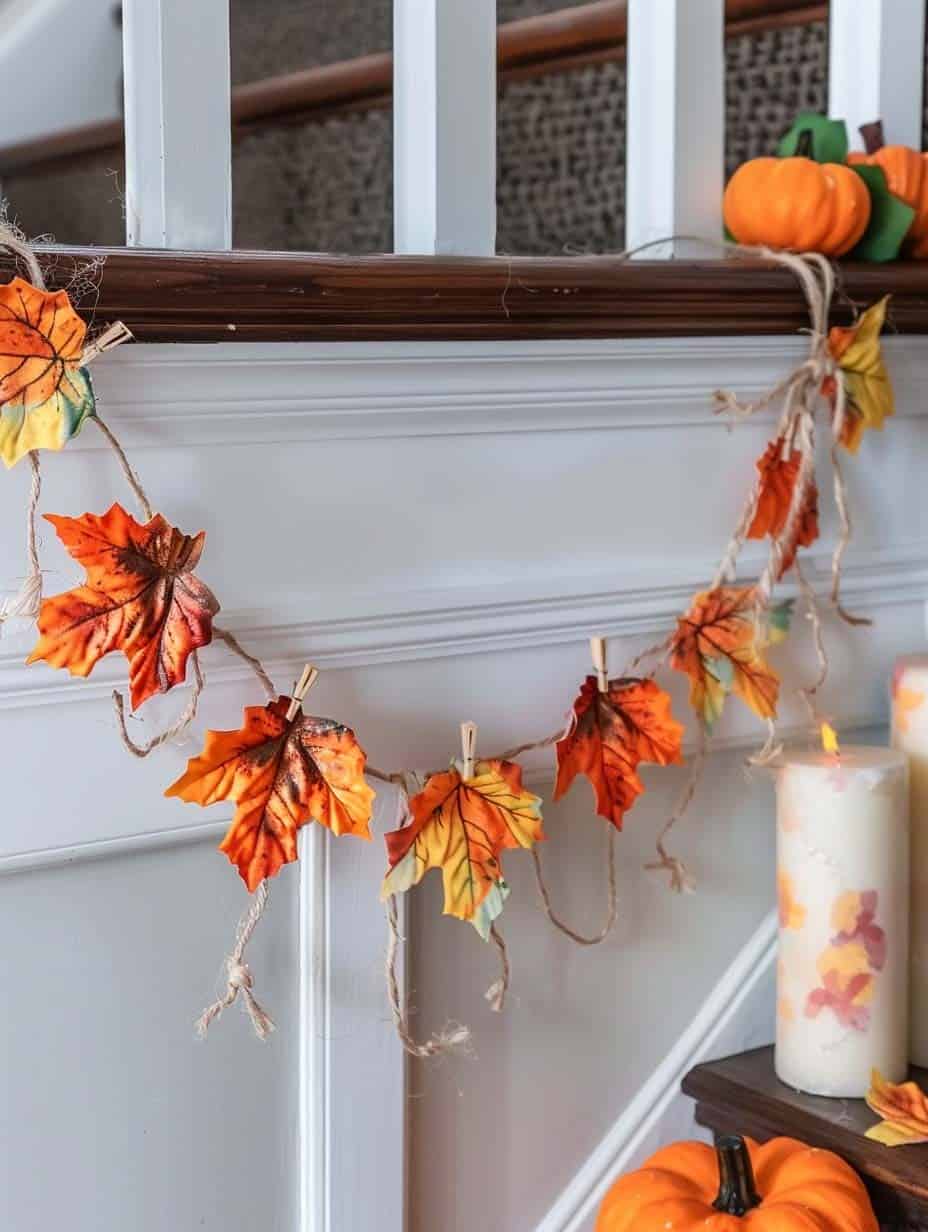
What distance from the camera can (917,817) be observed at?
0.94m

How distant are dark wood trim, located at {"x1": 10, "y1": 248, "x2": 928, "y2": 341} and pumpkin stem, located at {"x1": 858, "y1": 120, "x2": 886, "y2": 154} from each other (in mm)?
99

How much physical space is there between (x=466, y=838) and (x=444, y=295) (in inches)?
10.6

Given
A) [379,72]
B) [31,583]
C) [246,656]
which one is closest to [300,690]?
[246,656]

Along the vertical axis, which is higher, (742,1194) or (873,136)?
(873,136)

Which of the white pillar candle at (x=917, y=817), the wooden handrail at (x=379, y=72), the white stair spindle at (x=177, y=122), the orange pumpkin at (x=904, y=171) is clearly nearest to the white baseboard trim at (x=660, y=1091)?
the white pillar candle at (x=917, y=817)

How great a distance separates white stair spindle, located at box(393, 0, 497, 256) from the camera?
0.83 metres

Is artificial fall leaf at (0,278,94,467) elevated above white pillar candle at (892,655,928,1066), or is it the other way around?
artificial fall leaf at (0,278,94,467)

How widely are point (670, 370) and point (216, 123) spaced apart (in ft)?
0.94

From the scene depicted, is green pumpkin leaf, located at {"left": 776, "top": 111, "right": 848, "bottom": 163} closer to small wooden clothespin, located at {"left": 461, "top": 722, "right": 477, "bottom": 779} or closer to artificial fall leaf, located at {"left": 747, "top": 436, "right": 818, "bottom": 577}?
artificial fall leaf, located at {"left": 747, "top": 436, "right": 818, "bottom": 577}

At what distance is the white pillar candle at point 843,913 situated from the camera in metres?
0.87

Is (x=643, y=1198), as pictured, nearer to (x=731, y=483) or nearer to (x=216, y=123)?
(x=731, y=483)

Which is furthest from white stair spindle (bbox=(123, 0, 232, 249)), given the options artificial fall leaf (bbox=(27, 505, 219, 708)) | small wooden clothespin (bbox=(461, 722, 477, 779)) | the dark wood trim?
small wooden clothespin (bbox=(461, 722, 477, 779))

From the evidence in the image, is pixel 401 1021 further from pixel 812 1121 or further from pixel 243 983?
pixel 812 1121

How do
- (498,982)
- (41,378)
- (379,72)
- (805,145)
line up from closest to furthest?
(41,378) → (498,982) → (805,145) → (379,72)
